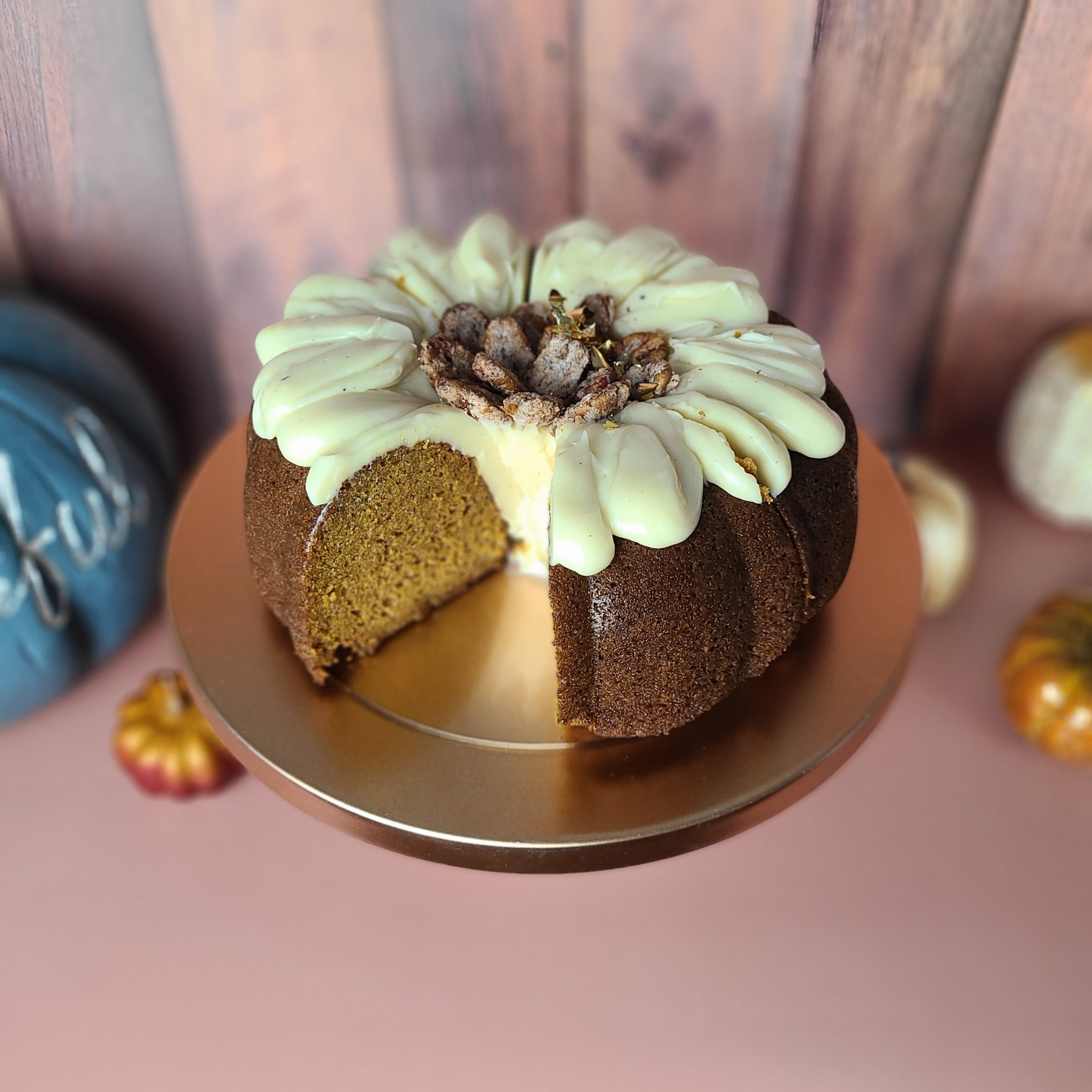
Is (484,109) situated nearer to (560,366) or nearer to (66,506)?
(560,366)

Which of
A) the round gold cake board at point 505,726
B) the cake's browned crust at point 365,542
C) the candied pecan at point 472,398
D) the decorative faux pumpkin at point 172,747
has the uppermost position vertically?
the candied pecan at point 472,398

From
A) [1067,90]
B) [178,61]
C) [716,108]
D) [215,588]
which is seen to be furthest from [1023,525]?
[178,61]

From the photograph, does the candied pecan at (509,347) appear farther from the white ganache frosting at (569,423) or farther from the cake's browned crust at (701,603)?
the cake's browned crust at (701,603)

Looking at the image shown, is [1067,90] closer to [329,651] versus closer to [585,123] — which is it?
[585,123]

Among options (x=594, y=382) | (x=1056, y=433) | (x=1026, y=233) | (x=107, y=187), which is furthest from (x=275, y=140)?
(x=1056, y=433)

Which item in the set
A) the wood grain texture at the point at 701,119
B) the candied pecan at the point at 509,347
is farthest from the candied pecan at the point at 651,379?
the wood grain texture at the point at 701,119

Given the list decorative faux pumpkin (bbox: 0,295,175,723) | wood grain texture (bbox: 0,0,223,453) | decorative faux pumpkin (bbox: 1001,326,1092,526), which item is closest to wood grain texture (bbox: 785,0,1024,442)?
decorative faux pumpkin (bbox: 1001,326,1092,526)
